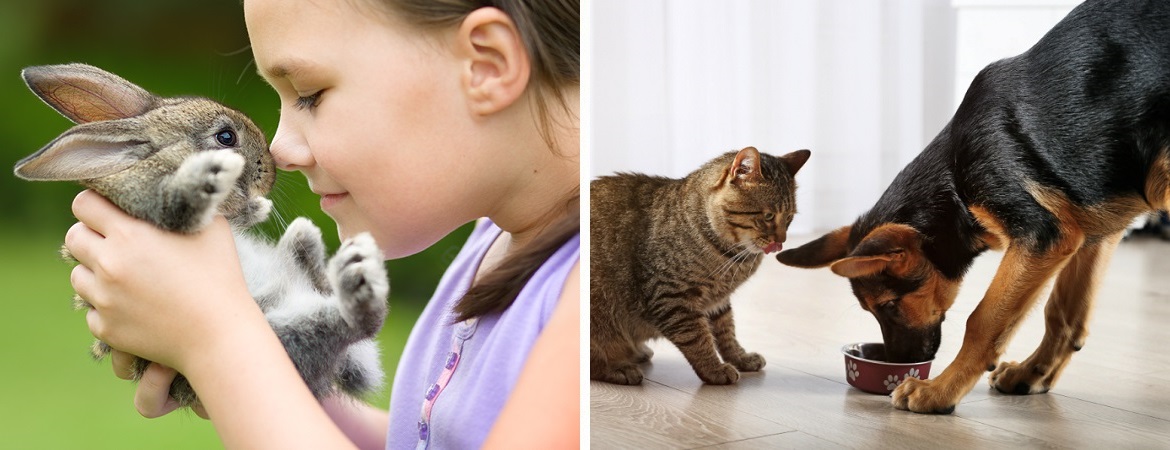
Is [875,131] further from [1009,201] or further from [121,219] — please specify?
[121,219]

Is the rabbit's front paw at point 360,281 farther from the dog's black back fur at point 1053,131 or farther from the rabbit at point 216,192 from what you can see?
the dog's black back fur at point 1053,131

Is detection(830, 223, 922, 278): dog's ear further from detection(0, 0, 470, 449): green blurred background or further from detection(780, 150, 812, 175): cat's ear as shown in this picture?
detection(0, 0, 470, 449): green blurred background

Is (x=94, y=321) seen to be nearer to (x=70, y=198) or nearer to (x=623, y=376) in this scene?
(x=70, y=198)

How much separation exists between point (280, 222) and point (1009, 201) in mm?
989

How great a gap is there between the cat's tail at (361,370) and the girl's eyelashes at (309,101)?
0.79 feet

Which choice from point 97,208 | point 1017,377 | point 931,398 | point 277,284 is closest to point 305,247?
point 277,284

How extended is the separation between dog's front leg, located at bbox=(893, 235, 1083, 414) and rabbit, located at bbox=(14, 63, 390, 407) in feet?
2.77

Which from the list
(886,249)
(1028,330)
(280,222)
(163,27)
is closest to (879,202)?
(886,249)

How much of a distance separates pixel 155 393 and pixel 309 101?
32cm

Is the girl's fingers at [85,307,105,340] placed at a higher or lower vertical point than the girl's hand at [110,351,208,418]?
higher

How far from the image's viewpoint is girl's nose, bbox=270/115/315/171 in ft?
3.27

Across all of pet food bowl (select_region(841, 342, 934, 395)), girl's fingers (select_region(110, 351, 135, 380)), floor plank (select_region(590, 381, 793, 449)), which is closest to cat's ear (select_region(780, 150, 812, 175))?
pet food bowl (select_region(841, 342, 934, 395))

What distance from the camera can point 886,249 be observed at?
4.90 ft

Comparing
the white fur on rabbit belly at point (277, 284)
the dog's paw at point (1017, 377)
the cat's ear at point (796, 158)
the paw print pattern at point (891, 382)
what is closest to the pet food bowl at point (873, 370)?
the paw print pattern at point (891, 382)
